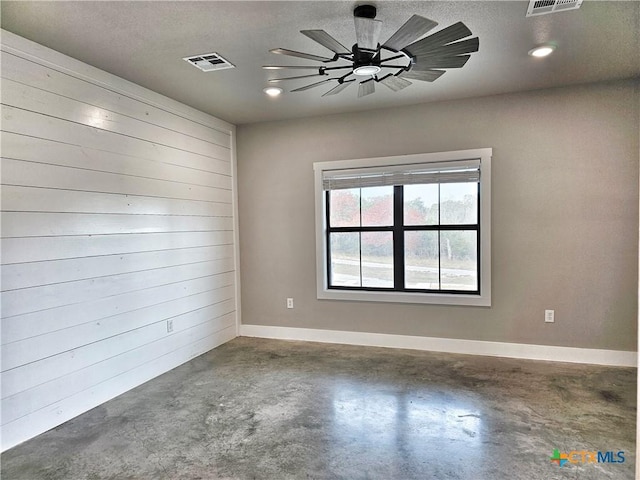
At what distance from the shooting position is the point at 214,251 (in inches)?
182

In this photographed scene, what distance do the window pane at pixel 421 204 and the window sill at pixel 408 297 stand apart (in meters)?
0.80

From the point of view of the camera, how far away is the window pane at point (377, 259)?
4508 mm

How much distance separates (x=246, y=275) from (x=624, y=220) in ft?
13.2

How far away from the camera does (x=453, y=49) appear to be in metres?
2.30

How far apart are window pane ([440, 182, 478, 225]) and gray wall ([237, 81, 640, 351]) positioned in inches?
8.7

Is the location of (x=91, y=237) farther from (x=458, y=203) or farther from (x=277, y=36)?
(x=458, y=203)

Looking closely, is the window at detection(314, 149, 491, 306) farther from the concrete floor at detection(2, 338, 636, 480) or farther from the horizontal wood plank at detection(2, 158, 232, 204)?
the horizontal wood plank at detection(2, 158, 232, 204)

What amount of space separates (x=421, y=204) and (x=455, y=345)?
1.54 meters

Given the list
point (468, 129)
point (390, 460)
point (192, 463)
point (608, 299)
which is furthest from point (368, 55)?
point (608, 299)

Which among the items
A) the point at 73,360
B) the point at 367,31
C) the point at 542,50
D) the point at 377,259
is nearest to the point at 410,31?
the point at 367,31

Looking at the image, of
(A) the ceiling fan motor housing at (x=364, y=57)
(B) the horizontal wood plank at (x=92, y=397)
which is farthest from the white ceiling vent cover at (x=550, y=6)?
(B) the horizontal wood plank at (x=92, y=397)

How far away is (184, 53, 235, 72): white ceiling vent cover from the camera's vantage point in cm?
297

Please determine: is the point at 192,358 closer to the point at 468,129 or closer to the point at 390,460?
the point at 390,460

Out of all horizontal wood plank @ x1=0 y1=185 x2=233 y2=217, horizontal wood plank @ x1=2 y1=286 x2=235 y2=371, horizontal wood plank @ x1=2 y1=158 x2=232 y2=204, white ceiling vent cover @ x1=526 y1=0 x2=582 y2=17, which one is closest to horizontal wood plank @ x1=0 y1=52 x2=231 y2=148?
horizontal wood plank @ x1=2 y1=158 x2=232 y2=204
